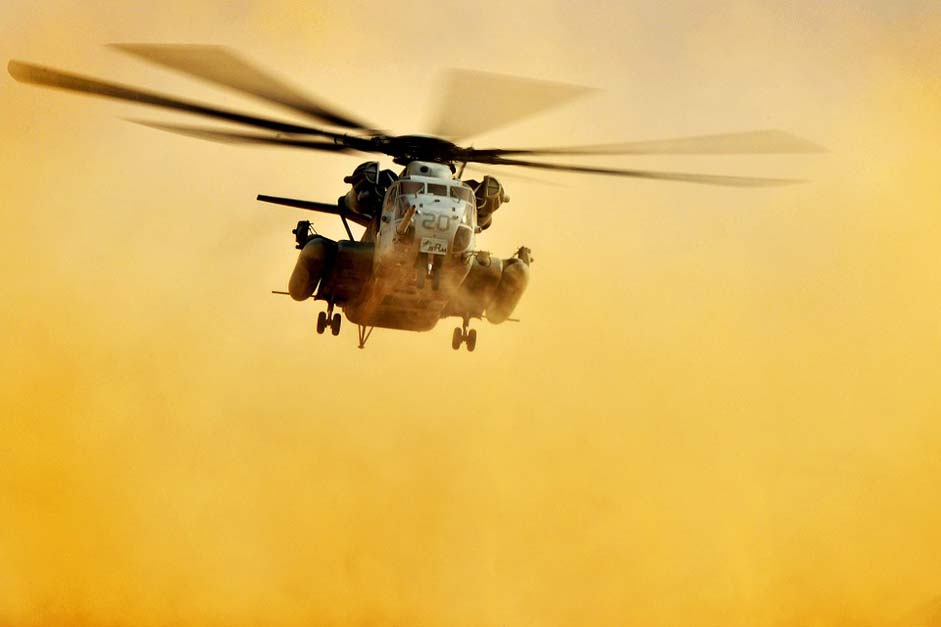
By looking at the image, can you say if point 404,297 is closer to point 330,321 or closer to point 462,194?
point 462,194

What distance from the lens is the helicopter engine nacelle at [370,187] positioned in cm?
1791

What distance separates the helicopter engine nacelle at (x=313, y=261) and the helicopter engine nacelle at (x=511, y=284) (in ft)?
7.80

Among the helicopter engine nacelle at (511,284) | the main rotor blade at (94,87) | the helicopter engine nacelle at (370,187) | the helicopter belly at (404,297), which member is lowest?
the helicopter belly at (404,297)

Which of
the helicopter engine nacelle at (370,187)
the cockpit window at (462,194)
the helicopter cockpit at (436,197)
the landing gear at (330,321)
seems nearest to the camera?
the helicopter cockpit at (436,197)

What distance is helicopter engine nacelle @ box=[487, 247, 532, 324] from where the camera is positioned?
18.0 metres

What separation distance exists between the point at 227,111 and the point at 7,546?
16190mm

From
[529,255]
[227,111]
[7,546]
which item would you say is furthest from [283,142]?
[7,546]

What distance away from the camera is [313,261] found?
17.7 meters

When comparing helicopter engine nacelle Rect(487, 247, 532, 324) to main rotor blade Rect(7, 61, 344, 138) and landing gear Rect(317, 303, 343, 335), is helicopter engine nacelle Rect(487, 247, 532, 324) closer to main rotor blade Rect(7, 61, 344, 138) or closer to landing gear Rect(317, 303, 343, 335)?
landing gear Rect(317, 303, 343, 335)

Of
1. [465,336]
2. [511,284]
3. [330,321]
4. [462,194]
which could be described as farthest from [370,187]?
[465,336]

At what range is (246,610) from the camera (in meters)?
29.5

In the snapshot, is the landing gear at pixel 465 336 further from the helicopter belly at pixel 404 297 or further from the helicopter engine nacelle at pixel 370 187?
the helicopter engine nacelle at pixel 370 187

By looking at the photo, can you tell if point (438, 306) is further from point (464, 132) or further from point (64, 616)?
point (64, 616)

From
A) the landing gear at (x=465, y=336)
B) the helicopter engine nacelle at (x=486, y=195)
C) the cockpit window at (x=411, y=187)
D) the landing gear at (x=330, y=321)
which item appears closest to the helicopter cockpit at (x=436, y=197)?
the cockpit window at (x=411, y=187)
